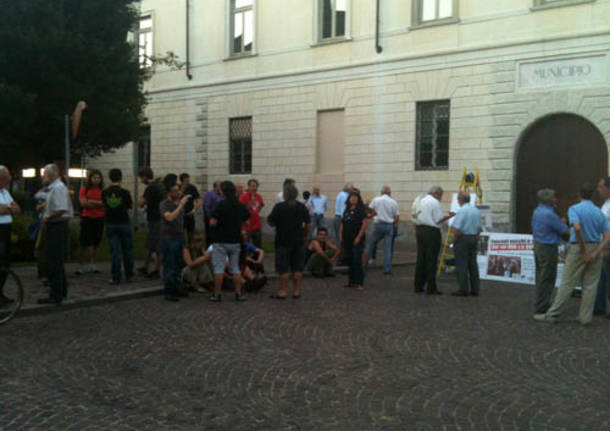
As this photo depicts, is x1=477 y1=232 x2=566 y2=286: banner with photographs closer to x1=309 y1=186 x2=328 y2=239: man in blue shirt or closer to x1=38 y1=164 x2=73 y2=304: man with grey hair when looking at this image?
x1=309 y1=186 x2=328 y2=239: man in blue shirt

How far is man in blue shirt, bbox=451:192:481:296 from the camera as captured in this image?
11.4 metres

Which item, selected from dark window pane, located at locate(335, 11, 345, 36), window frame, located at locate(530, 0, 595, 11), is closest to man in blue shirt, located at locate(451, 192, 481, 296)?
window frame, located at locate(530, 0, 595, 11)

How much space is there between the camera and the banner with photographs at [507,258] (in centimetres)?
1274

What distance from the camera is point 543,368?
21.4ft

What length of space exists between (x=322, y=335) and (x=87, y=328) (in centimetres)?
265

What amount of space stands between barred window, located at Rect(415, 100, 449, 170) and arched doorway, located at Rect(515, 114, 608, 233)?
91.8 inches

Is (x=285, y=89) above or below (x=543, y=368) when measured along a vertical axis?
above

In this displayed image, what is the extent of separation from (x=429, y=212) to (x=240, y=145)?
16173 mm

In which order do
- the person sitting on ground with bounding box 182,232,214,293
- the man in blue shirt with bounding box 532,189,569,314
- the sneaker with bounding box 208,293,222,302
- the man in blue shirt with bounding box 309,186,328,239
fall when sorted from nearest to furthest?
the man in blue shirt with bounding box 532,189,569,314 < the sneaker with bounding box 208,293,222,302 < the person sitting on ground with bounding box 182,232,214,293 < the man in blue shirt with bounding box 309,186,328,239

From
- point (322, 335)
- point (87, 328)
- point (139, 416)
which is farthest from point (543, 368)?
point (87, 328)

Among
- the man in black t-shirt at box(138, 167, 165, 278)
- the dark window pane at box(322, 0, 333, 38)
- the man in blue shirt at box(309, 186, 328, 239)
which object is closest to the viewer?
the man in black t-shirt at box(138, 167, 165, 278)

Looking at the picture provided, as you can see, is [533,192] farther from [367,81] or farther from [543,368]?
[543,368]

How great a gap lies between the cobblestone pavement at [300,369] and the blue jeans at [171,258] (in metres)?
0.45

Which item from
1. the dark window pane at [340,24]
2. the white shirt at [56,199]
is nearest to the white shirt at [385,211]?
the white shirt at [56,199]
